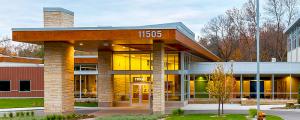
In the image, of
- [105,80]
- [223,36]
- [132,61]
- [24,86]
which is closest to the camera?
[105,80]

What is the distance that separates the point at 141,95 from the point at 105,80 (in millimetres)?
3409

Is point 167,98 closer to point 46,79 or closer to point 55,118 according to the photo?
point 46,79

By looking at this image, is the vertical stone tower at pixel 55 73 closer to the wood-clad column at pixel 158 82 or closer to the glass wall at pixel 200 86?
the wood-clad column at pixel 158 82

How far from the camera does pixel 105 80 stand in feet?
145

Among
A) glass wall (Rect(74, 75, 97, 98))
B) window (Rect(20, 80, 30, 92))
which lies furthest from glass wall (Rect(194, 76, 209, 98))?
window (Rect(20, 80, 30, 92))

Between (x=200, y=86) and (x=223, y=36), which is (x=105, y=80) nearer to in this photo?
(x=200, y=86)

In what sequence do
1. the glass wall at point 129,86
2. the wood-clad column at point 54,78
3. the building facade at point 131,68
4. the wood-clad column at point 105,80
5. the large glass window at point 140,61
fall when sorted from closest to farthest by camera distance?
the building facade at point 131,68 → the wood-clad column at point 54,78 → the glass wall at point 129,86 → the wood-clad column at point 105,80 → the large glass window at point 140,61

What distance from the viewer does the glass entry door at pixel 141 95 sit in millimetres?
43656

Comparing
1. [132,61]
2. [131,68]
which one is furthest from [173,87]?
[132,61]

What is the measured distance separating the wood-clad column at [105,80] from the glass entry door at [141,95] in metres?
2.01

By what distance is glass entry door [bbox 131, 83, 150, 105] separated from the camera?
43656mm

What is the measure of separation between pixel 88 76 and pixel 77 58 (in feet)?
7.52

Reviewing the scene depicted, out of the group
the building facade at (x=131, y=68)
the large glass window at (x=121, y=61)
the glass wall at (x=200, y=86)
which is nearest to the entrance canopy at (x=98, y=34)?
the building facade at (x=131, y=68)

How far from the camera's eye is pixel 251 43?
85.4 m
